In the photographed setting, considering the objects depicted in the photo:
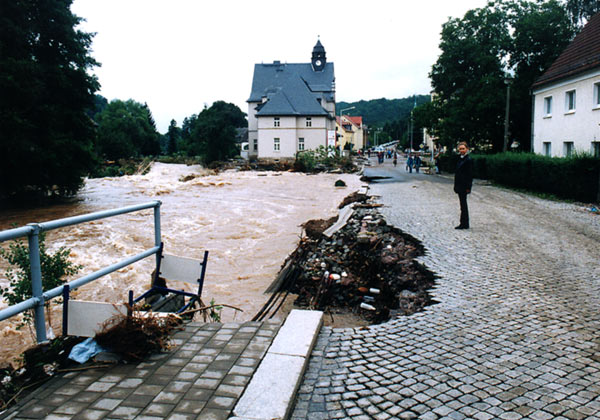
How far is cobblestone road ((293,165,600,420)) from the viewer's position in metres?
3.37

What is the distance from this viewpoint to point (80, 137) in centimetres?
2755

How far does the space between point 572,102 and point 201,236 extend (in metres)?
21.6

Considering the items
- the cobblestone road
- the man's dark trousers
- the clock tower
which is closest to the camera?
the cobblestone road

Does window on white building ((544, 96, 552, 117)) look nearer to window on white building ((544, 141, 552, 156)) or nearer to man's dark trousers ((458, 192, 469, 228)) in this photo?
window on white building ((544, 141, 552, 156))

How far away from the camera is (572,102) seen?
26.0 metres

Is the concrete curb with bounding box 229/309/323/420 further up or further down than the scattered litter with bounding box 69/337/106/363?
further down

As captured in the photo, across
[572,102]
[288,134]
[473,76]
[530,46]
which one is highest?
[530,46]

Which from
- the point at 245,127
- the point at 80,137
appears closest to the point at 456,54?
the point at 80,137

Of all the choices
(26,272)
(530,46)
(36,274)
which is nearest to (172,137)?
(530,46)

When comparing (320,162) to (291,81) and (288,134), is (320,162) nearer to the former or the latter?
(288,134)

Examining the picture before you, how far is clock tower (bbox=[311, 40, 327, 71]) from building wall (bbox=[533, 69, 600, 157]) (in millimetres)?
64227

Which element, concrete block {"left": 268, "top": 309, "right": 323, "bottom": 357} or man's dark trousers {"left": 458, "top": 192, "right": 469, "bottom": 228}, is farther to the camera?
man's dark trousers {"left": 458, "top": 192, "right": 469, "bottom": 228}

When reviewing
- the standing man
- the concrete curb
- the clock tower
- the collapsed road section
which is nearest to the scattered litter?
the concrete curb

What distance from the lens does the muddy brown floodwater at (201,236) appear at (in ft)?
31.4
